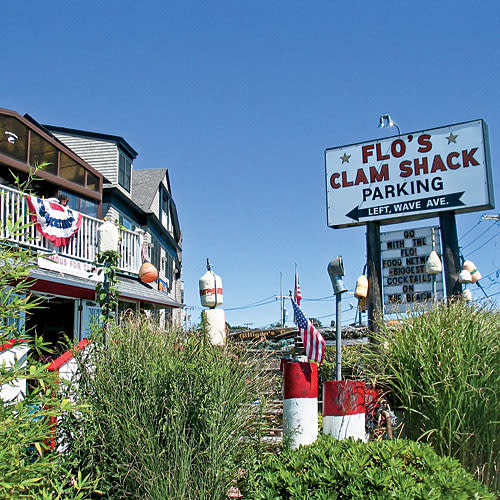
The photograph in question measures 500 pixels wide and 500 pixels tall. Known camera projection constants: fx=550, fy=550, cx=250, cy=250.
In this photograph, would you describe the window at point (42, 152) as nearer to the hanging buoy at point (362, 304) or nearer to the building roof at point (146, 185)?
the building roof at point (146, 185)

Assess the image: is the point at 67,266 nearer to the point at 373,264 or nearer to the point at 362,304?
the point at 373,264

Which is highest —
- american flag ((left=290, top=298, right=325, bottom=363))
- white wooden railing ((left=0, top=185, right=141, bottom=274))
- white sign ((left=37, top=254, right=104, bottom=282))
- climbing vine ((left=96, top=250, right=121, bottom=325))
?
white wooden railing ((left=0, top=185, right=141, bottom=274))

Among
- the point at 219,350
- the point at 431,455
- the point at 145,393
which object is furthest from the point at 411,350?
the point at 145,393

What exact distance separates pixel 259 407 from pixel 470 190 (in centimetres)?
704

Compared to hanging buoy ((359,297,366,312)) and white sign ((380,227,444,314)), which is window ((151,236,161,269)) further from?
white sign ((380,227,444,314))

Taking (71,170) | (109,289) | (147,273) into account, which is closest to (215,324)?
(109,289)

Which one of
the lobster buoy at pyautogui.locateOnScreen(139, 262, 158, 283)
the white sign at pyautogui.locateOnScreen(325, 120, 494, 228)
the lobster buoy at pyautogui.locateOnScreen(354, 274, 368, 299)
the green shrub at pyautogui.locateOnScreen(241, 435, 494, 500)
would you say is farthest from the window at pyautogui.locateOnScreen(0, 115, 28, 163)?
the green shrub at pyautogui.locateOnScreen(241, 435, 494, 500)

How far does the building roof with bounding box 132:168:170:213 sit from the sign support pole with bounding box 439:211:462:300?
13.1 meters

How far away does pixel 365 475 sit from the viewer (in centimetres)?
332

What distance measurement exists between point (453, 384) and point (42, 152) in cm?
1185

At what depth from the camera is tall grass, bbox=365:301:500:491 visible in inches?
166

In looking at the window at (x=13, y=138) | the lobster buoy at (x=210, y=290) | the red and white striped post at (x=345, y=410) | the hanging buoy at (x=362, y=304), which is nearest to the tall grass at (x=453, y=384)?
the red and white striped post at (x=345, y=410)

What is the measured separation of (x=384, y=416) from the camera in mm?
4605

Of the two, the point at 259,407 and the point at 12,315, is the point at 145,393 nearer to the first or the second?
the point at 259,407
